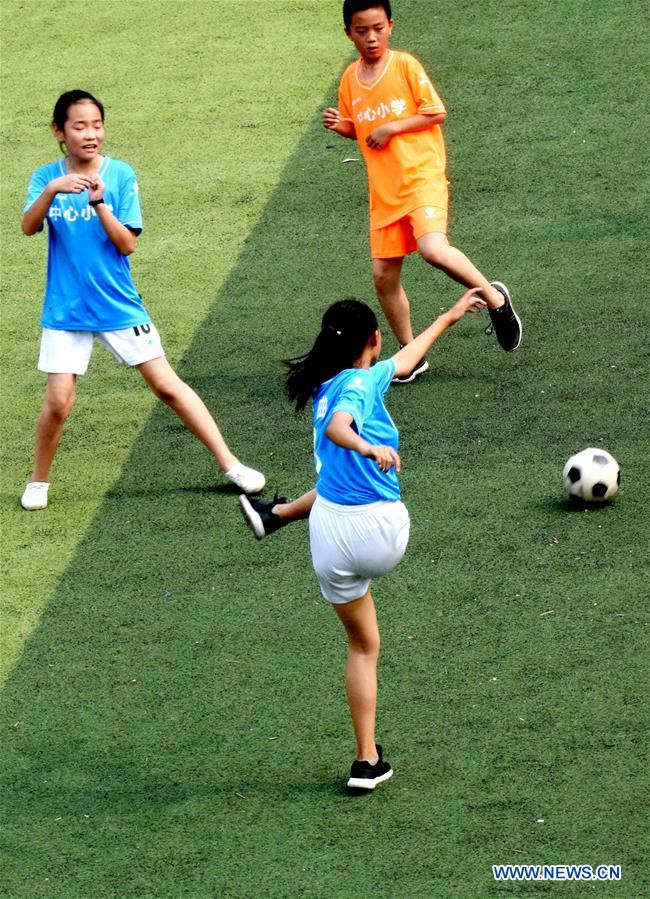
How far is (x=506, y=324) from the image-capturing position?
7883 mm

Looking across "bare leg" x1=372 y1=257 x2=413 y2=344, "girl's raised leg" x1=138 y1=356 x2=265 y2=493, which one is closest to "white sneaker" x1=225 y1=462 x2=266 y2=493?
"girl's raised leg" x1=138 y1=356 x2=265 y2=493

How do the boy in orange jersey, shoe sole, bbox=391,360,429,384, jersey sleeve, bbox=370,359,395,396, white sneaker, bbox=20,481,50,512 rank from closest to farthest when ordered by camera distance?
1. jersey sleeve, bbox=370,359,395,396
2. white sneaker, bbox=20,481,50,512
3. the boy in orange jersey
4. shoe sole, bbox=391,360,429,384

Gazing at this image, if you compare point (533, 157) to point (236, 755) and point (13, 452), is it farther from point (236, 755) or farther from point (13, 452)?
point (236, 755)

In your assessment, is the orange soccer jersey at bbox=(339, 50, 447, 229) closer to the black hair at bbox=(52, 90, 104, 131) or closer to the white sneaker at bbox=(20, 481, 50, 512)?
the black hair at bbox=(52, 90, 104, 131)

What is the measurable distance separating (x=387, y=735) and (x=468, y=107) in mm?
7135

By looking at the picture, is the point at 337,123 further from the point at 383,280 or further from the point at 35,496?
the point at 35,496

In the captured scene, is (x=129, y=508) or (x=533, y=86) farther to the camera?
(x=533, y=86)

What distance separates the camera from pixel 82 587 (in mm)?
6551

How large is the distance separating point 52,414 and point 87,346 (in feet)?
1.26

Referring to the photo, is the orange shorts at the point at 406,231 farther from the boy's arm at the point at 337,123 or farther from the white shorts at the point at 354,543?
the white shorts at the point at 354,543

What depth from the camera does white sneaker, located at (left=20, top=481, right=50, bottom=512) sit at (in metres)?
7.31

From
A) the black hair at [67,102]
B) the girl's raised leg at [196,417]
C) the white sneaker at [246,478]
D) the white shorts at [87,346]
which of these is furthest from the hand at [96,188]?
the white sneaker at [246,478]

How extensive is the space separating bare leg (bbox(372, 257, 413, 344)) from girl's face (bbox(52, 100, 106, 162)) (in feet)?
6.11

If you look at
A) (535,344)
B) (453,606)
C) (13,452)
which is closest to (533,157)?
(535,344)
